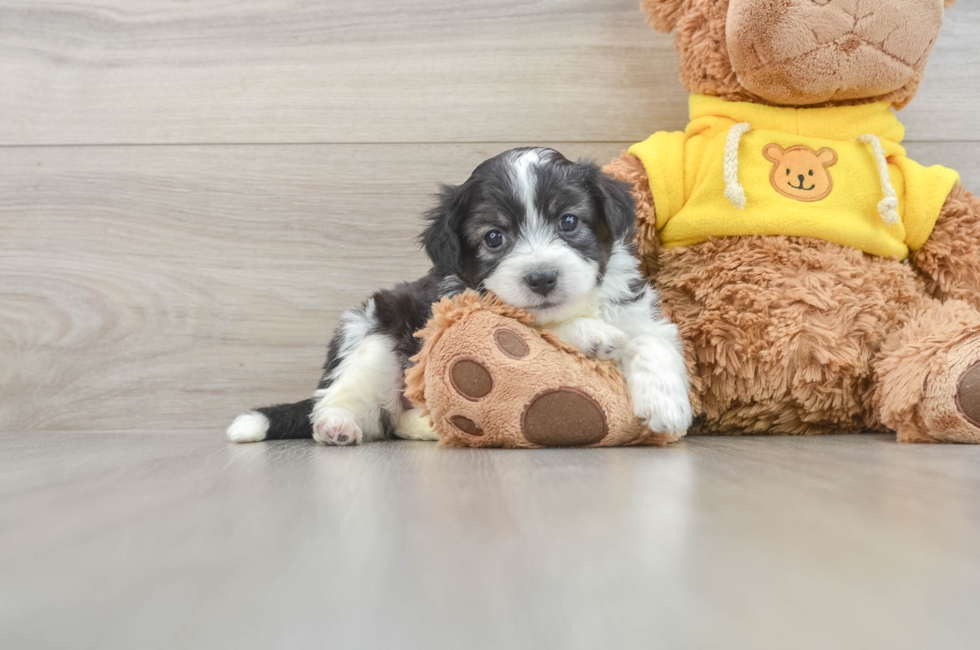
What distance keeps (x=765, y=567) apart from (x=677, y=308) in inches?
46.1

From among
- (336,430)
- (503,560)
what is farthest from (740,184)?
(503,560)

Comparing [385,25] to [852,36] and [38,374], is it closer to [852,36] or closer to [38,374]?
[852,36]

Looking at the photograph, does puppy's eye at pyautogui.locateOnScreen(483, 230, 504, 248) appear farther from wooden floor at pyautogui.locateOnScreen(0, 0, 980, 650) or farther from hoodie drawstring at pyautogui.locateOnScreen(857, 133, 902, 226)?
hoodie drawstring at pyautogui.locateOnScreen(857, 133, 902, 226)

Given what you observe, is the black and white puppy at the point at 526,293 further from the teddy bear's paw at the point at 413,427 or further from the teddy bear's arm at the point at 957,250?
the teddy bear's arm at the point at 957,250

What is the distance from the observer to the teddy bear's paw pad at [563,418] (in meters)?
1.21

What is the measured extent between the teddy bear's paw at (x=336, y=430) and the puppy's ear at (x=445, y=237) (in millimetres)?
376

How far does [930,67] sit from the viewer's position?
193cm

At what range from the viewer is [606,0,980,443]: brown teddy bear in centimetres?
145

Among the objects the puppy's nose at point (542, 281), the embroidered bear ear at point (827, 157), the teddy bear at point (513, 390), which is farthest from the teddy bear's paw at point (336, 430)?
the embroidered bear ear at point (827, 157)

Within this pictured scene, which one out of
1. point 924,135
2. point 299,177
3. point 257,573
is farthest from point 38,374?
point 924,135

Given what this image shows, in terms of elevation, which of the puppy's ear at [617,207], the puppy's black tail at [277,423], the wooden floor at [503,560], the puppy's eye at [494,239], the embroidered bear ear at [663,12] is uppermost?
the embroidered bear ear at [663,12]

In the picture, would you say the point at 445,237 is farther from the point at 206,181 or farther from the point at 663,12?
the point at 206,181

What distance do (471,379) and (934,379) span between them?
82 centimetres

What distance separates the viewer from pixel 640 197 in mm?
1598
